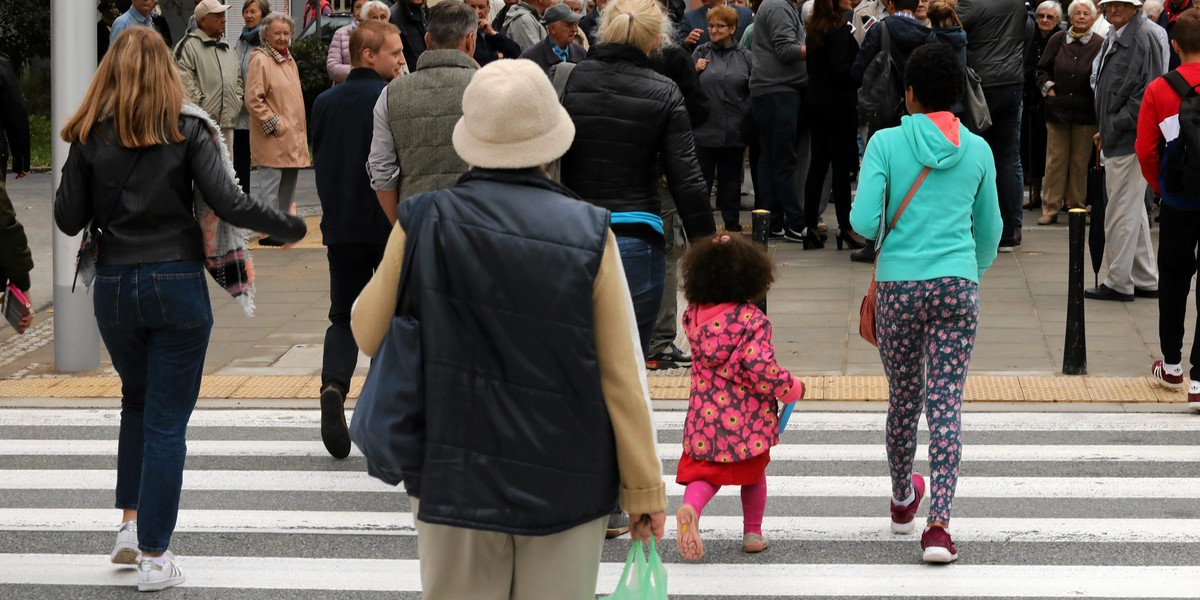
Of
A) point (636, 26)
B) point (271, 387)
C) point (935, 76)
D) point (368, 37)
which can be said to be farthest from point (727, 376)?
point (271, 387)

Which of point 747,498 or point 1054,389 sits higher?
point 747,498

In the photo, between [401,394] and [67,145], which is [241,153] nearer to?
[67,145]

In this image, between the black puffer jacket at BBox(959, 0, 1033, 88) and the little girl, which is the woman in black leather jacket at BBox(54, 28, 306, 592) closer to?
the little girl

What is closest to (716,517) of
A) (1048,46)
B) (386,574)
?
(386,574)

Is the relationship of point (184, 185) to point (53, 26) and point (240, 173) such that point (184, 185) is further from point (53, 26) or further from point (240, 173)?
point (240, 173)

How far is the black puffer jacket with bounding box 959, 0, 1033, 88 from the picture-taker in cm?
1274

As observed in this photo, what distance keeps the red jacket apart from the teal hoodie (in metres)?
2.77

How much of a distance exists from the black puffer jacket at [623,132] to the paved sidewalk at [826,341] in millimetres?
2695

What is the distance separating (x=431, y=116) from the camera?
665 cm

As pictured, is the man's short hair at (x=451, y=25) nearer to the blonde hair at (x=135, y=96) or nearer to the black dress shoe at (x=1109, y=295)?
the blonde hair at (x=135, y=96)

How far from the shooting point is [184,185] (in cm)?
549

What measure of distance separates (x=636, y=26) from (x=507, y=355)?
2886mm

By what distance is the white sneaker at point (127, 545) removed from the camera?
586cm

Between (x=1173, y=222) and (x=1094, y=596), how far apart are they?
3.31 metres
